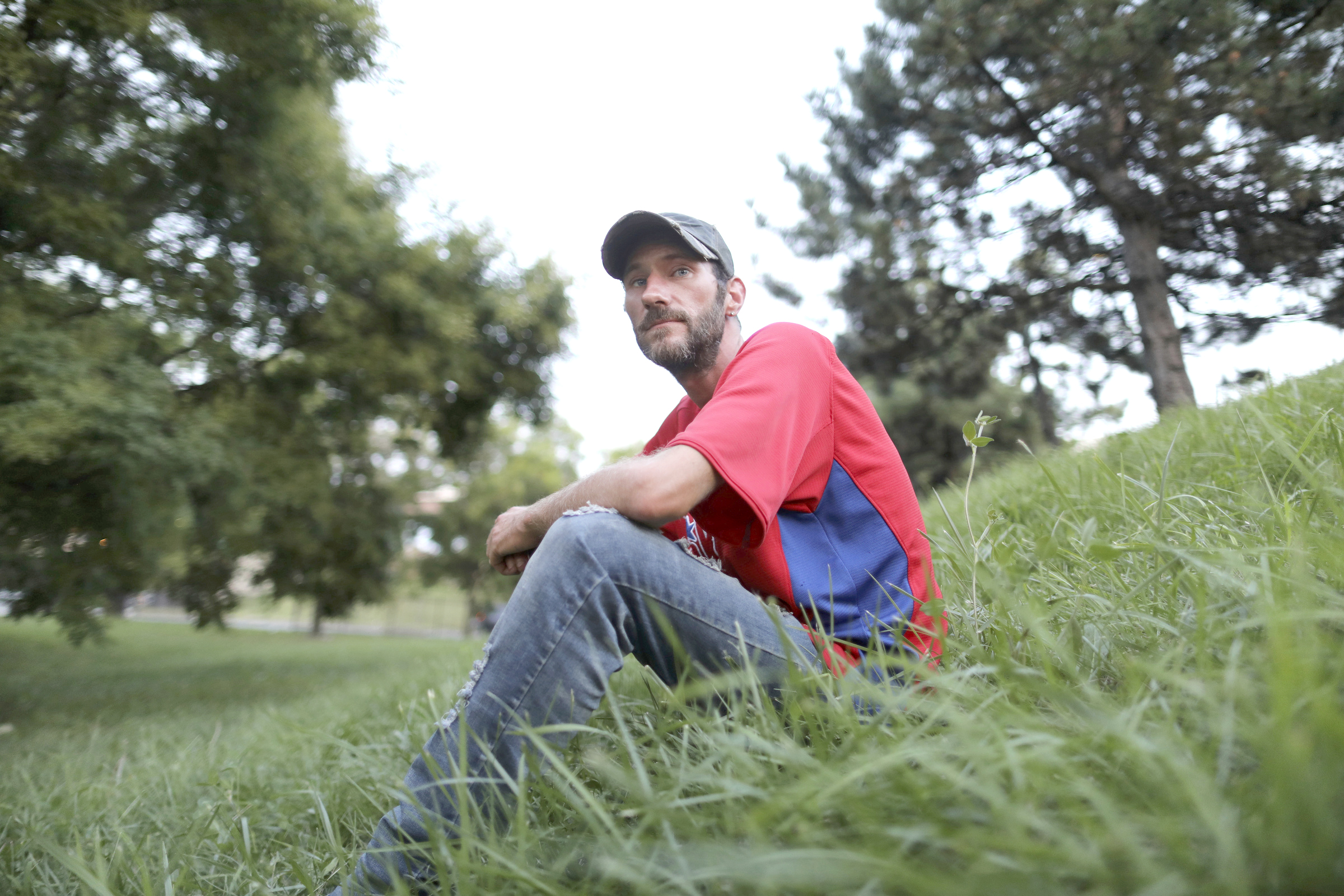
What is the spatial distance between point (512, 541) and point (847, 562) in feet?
2.71

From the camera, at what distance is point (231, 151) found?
6.94 meters

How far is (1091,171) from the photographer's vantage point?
7.41 meters

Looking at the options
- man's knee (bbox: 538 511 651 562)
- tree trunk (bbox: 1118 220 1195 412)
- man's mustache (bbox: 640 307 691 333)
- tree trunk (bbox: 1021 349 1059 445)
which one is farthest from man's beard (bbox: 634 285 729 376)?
tree trunk (bbox: 1021 349 1059 445)

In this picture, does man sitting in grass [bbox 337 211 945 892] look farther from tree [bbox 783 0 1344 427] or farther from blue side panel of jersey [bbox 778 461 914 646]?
tree [bbox 783 0 1344 427]

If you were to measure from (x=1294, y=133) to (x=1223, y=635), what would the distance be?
23.4 feet

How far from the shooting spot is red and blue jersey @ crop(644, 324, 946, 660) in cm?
153

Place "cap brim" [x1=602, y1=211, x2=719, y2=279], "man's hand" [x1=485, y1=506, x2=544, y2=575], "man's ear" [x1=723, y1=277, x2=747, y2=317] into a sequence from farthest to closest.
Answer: "man's ear" [x1=723, y1=277, x2=747, y2=317]
"cap brim" [x1=602, y1=211, x2=719, y2=279]
"man's hand" [x1=485, y1=506, x2=544, y2=575]

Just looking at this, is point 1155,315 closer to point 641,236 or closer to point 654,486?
point 641,236

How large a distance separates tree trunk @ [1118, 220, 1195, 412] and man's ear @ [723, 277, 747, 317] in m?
6.64

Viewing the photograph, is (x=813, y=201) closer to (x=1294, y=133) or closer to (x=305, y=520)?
(x=1294, y=133)

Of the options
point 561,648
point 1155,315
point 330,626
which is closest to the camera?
point 561,648

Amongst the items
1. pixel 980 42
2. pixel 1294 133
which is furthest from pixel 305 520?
pixel 1294 133

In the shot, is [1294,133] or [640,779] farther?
[1294,133]

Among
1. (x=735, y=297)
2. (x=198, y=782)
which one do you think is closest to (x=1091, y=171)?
(x=735, y=297)
